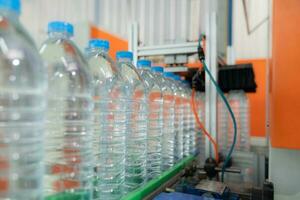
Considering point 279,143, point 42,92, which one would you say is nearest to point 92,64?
point 42,92

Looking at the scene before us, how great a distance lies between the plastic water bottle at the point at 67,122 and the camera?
71 cm

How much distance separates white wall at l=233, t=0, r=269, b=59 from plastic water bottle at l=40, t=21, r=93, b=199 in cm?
337

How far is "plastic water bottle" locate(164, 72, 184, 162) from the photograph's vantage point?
1405 mm

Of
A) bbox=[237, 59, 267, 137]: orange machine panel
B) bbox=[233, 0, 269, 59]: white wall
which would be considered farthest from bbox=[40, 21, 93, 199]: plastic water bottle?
bbox=[233, 0, 269, 59]: white wall

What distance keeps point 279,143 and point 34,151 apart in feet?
3.49

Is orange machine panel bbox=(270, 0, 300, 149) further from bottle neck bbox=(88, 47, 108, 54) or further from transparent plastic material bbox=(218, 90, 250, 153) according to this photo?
transparent plastic material bbox=(218, 90, 250, 153)

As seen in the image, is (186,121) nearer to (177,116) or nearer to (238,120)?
(177,116)

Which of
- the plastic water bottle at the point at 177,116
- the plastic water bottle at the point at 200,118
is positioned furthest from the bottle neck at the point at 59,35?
the plastic water bottle at the point at 200,118

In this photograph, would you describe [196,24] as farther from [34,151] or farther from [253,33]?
[253,33]

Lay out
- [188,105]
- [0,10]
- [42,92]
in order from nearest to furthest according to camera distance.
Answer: [0,10] < [42,92] < [188,105]

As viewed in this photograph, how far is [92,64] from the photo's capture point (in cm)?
93

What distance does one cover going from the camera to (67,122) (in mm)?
809

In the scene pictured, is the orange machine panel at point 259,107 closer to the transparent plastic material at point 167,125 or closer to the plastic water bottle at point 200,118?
the plastic water bottle at point 200,118

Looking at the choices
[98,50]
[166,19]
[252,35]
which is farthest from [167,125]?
[252,35]
